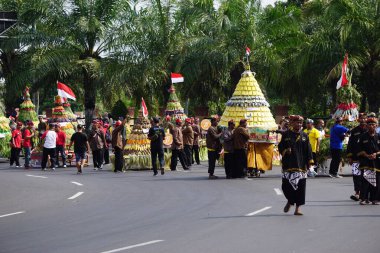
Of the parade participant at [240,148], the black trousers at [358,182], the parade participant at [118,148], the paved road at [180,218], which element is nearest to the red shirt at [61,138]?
the parade participant at [118,148]

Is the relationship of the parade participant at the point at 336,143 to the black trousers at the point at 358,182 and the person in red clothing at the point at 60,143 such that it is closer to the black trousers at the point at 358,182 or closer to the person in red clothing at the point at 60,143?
the black trousers at the point at 358,182

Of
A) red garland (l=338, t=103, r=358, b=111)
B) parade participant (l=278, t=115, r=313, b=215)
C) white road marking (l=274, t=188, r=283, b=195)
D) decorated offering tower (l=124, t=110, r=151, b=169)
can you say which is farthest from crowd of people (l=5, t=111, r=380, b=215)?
white road marking (l=274, t=188, r=283, b=195)

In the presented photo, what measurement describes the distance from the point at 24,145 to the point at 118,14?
11182mm

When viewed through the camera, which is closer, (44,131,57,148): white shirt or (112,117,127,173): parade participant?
(112,117,127,173): parade participant

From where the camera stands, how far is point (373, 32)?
34.9 m

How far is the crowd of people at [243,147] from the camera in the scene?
49.0ft

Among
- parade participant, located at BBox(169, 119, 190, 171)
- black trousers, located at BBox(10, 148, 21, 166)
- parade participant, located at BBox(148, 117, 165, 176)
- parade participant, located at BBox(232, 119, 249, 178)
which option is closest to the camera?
parade participant, located at BBox(232, 119, 249, 178)

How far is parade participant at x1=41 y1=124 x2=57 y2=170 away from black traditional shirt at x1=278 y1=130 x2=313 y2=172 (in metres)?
15.5

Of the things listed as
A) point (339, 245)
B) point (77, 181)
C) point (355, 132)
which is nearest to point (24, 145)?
point (77, 181)

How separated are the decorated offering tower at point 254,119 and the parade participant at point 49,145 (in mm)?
6250

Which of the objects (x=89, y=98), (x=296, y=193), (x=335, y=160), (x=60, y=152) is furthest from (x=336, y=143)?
(x=89, y=98)

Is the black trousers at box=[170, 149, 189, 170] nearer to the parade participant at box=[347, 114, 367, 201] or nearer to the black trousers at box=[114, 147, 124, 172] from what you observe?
the black trousers at box=[114, 147, 124, 172]

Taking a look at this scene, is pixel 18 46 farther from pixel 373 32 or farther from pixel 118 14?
pixel 373 32

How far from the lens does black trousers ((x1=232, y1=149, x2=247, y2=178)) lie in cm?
2367
